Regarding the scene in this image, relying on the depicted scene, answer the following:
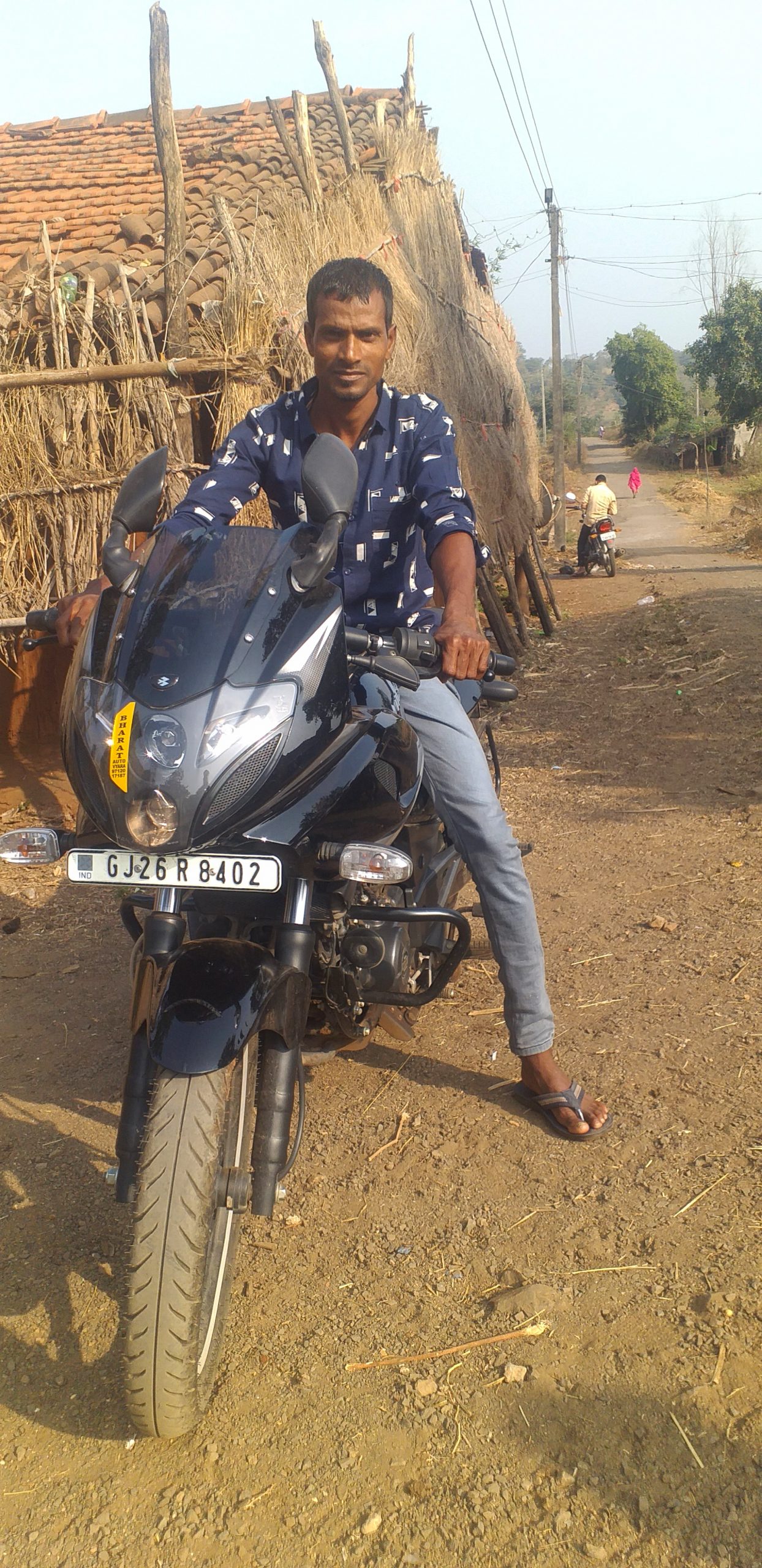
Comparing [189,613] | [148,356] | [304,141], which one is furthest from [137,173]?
[189,613]

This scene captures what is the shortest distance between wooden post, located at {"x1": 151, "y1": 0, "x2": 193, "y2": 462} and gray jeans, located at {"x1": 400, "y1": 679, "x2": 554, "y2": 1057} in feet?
14.0

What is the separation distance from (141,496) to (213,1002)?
1026mm

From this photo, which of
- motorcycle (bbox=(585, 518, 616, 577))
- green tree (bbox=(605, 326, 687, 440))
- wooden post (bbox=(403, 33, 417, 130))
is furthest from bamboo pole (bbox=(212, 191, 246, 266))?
green tree (bbox=(605, 326, 687, 440))

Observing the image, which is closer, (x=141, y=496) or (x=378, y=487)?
(x=141, y=496)

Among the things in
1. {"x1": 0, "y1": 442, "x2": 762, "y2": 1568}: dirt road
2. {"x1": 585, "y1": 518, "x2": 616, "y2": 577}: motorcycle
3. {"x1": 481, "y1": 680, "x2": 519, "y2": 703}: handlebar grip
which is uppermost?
{"x1": 481, "y1": 680, "x2": 519, "y2": 703}: handlebar grip

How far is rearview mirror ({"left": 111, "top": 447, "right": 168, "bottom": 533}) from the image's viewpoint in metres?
2.28

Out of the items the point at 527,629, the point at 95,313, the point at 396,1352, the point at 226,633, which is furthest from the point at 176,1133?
the point at 527,629

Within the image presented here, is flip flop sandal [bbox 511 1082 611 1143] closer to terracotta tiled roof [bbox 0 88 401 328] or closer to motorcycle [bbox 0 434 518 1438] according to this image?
motorcycle [bbox 0 434 518 1438]

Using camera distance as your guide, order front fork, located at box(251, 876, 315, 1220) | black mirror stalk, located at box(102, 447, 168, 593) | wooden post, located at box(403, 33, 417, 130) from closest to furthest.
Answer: front fork, located at box(251, 876, 315, 1220), black mirror stalk, located at box(102, 447, 168, 593), wooden post, located at box(403, 33, 417, 130)

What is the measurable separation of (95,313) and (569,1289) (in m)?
5.76

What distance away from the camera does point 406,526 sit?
2.94 meters

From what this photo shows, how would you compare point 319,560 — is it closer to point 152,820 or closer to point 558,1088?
point 152,820

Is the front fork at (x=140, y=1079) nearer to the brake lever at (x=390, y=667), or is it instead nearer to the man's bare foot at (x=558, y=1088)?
the brake lever at (x=390, y=667)

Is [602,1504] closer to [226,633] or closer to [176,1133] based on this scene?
[176,1133]
